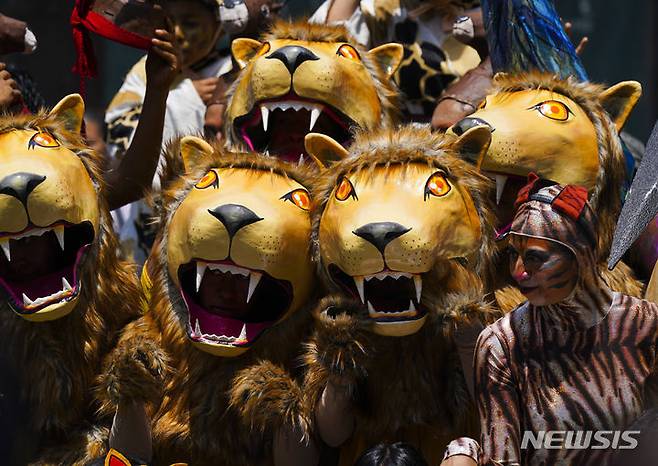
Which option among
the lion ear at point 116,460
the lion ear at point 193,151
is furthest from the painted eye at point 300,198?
the lion ear at point 116,460

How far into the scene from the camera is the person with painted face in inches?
101

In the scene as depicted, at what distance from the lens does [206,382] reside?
3.11 meters

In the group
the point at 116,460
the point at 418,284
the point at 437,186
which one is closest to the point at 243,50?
the point at 437,186

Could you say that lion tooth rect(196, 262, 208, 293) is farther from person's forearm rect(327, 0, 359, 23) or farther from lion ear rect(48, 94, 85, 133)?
person's forearm rect(327, 0, 359, 23)

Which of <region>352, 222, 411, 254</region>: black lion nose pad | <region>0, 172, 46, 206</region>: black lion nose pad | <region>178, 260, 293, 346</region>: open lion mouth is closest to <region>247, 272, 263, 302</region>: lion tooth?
<region>178, 260, 293, 346</region>: open lion mouth

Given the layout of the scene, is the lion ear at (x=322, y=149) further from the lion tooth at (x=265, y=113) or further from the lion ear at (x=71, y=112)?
the lion ear at (x=71, y=112)

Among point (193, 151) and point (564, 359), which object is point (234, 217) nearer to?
point (193, 151)

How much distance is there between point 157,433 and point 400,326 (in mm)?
685

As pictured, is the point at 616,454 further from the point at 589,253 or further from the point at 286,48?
the point at 286,48

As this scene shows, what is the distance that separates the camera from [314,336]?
2920mm

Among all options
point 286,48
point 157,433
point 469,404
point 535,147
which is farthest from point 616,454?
point 286,48

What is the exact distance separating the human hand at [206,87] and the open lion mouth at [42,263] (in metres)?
1.33

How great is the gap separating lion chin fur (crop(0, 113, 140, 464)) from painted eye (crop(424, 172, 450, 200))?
2.81ft

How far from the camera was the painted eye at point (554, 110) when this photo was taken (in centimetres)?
318
